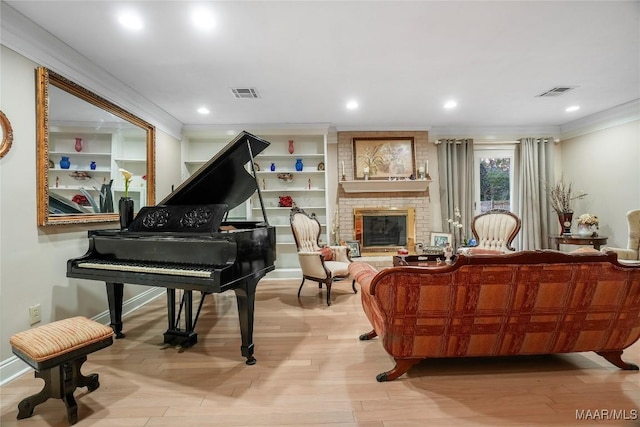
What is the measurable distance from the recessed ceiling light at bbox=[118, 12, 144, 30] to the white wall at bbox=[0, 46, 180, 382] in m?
0.79

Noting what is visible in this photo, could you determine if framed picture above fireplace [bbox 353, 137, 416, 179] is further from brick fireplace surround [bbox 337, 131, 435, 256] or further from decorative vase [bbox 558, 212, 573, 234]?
decorative vase [bbox 558, 212, 573, 234]

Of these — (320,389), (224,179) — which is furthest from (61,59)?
(320,389)

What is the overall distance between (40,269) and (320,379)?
7.66 ft

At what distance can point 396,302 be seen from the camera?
182 centimetres

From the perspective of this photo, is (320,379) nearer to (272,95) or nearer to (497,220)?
(272,95)

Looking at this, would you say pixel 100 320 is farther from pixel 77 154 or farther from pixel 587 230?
pixel 587 230

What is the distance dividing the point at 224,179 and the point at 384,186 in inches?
133

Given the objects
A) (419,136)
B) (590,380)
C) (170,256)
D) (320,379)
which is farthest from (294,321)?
(419,136)

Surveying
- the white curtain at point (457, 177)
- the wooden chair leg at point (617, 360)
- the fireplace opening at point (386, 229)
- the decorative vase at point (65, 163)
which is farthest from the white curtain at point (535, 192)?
the decorative vase at point (65, 163)

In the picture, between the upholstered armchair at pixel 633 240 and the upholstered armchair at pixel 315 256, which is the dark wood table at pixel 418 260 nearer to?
the upholstered armchair at pixel 315 256

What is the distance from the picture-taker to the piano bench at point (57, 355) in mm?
1573

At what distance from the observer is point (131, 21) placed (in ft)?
7.50

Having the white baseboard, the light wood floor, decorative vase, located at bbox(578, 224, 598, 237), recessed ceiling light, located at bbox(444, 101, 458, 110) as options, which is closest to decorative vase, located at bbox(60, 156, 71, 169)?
the white baseboard

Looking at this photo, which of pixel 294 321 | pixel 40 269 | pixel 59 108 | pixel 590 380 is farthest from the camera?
pixel 294 321
